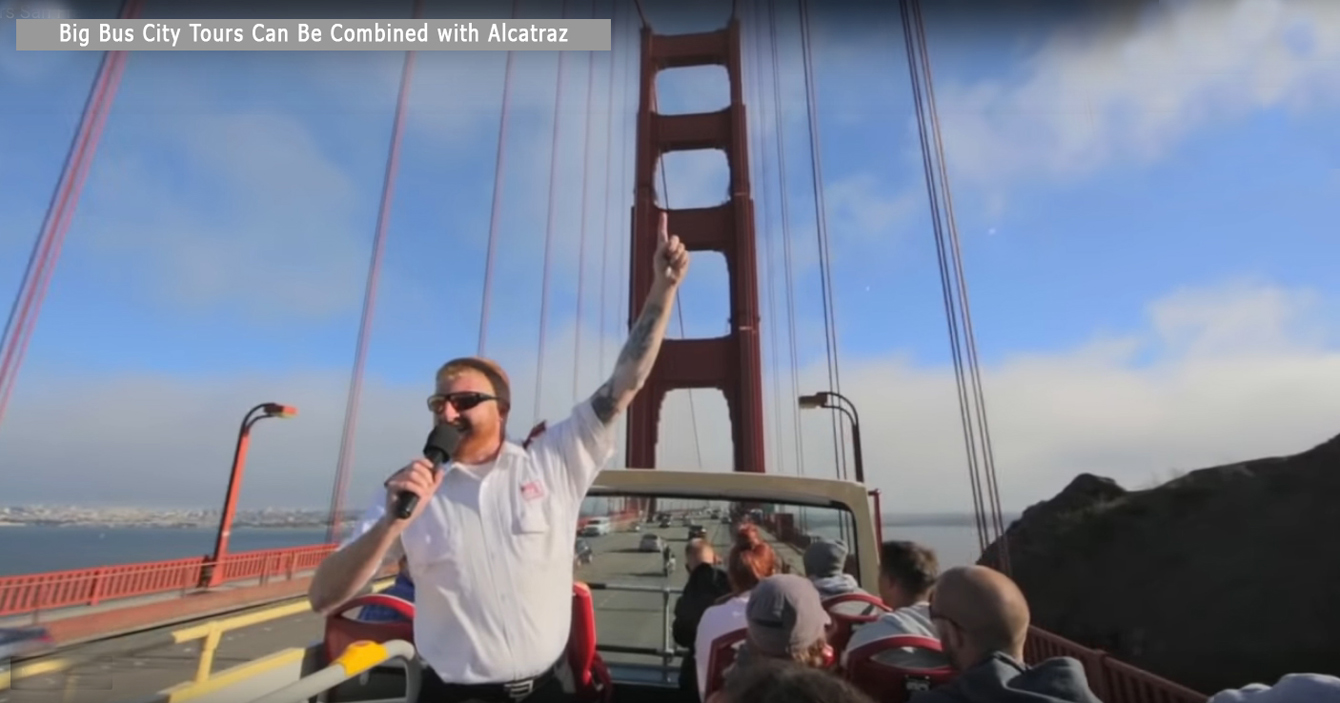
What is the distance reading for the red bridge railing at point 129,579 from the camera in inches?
295

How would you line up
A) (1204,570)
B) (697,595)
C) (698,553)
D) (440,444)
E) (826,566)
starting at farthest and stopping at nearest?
(1204,570) < (698,553) < (697,595) < (826,566) < (440,444)

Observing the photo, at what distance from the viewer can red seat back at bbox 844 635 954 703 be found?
5.21 ft

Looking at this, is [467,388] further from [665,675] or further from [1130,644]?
[1130,644]

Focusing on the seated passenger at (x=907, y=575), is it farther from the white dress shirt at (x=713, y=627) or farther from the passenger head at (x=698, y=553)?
the passenger head at (x=698, y=553)

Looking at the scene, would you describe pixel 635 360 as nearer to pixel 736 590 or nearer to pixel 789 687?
pixel 789 687

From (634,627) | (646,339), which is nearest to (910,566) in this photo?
(646,339)

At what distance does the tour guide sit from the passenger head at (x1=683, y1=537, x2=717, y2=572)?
1.83 meters

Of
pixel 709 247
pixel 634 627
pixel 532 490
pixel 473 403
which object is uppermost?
pixel 709 247

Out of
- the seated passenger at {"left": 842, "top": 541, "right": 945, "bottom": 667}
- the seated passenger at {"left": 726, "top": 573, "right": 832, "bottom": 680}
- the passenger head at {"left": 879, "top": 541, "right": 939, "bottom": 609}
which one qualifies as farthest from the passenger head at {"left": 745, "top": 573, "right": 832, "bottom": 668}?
the passenger head at {"left": 879, "top": 541, "right": 939, "bottom": 609}

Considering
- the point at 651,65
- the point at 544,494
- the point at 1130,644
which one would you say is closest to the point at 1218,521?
the point at 1130,644

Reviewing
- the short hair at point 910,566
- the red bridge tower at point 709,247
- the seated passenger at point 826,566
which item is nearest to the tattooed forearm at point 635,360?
the short hair at point 910,566

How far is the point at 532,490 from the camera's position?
145 centimetres

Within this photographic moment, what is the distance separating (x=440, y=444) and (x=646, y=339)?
21.7 inches

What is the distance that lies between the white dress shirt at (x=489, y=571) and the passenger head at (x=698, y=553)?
1.89m
